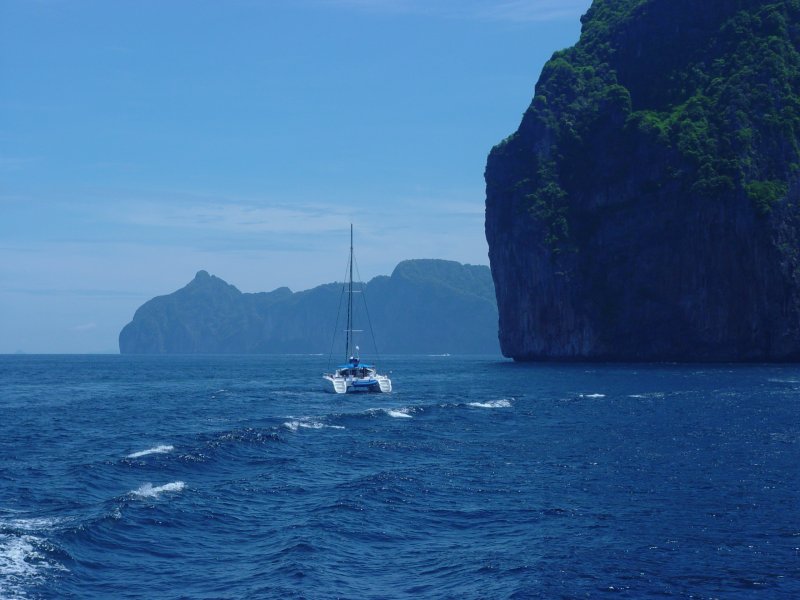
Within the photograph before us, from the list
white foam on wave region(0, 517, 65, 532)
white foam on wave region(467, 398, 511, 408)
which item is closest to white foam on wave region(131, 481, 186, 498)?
white foam on wave region(0, 517, 65, 532)

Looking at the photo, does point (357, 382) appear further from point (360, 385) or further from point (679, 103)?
point (679, 103)

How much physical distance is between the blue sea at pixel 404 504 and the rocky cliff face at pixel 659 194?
60.3 meters

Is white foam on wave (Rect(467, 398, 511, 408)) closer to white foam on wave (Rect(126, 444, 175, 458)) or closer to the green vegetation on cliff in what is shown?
white foam on wave (Rect(126, 444, 175, 458))

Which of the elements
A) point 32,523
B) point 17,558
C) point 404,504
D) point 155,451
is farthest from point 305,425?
point 17,558

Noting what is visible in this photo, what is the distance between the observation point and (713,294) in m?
116

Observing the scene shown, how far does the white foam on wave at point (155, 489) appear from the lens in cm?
3064

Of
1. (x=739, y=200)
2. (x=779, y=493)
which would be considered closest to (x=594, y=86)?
(x=739, y=200)

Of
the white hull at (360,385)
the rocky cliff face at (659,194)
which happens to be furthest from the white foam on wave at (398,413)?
the rocky cliff face at (659,194)

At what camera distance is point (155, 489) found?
3164 centimetres

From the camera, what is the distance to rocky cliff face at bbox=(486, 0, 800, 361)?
375ft

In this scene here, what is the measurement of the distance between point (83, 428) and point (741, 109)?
326 ft

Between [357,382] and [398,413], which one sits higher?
[357,382]

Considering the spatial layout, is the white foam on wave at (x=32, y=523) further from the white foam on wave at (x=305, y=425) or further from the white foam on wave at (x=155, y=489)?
the white foam on wave at (x=305, y=425)

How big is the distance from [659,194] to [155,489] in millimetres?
102901
